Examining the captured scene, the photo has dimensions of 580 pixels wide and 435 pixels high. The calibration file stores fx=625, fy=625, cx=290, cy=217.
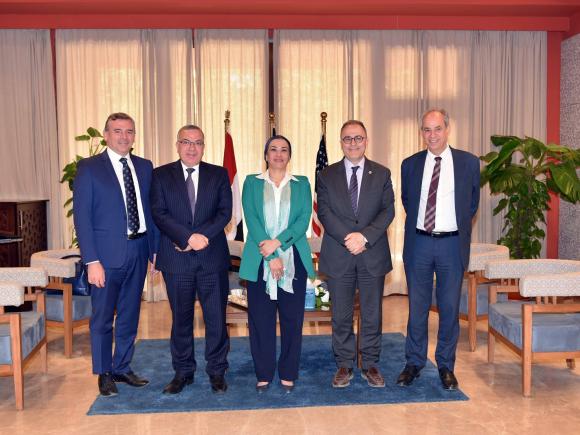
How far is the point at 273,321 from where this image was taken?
12.9 ft

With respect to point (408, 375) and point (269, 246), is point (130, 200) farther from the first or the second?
point (408, 375)

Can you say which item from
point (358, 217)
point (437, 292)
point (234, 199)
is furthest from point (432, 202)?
point (234, 199)

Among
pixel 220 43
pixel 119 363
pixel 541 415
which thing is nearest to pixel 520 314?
pixel 541 415

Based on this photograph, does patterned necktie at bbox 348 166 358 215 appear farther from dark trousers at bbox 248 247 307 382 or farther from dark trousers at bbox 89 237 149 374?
dark trousers at bbox 89 237 149 374

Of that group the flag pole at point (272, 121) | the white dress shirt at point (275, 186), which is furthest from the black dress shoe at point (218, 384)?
the flag pole at point (272, 121)

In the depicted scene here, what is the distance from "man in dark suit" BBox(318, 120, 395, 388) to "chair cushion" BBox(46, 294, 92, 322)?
2189 millimetres

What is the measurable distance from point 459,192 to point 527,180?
267cm

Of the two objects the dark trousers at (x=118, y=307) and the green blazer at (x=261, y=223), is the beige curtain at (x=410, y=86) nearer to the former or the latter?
the green blazer at (x=261, y=223)

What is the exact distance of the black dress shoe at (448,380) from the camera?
4019 mm

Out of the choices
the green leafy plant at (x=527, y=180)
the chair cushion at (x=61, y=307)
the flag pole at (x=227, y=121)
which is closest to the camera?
the chair cushion at (x=61, y=307)

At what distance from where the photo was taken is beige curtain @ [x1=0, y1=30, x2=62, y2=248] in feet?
23.5

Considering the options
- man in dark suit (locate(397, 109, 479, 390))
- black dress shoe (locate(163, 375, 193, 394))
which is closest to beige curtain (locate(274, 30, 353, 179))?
man in dark suit (locate(397, 109, 479, 390))

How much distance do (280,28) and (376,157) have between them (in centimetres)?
188

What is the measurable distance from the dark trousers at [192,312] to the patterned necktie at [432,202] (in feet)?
4.33
